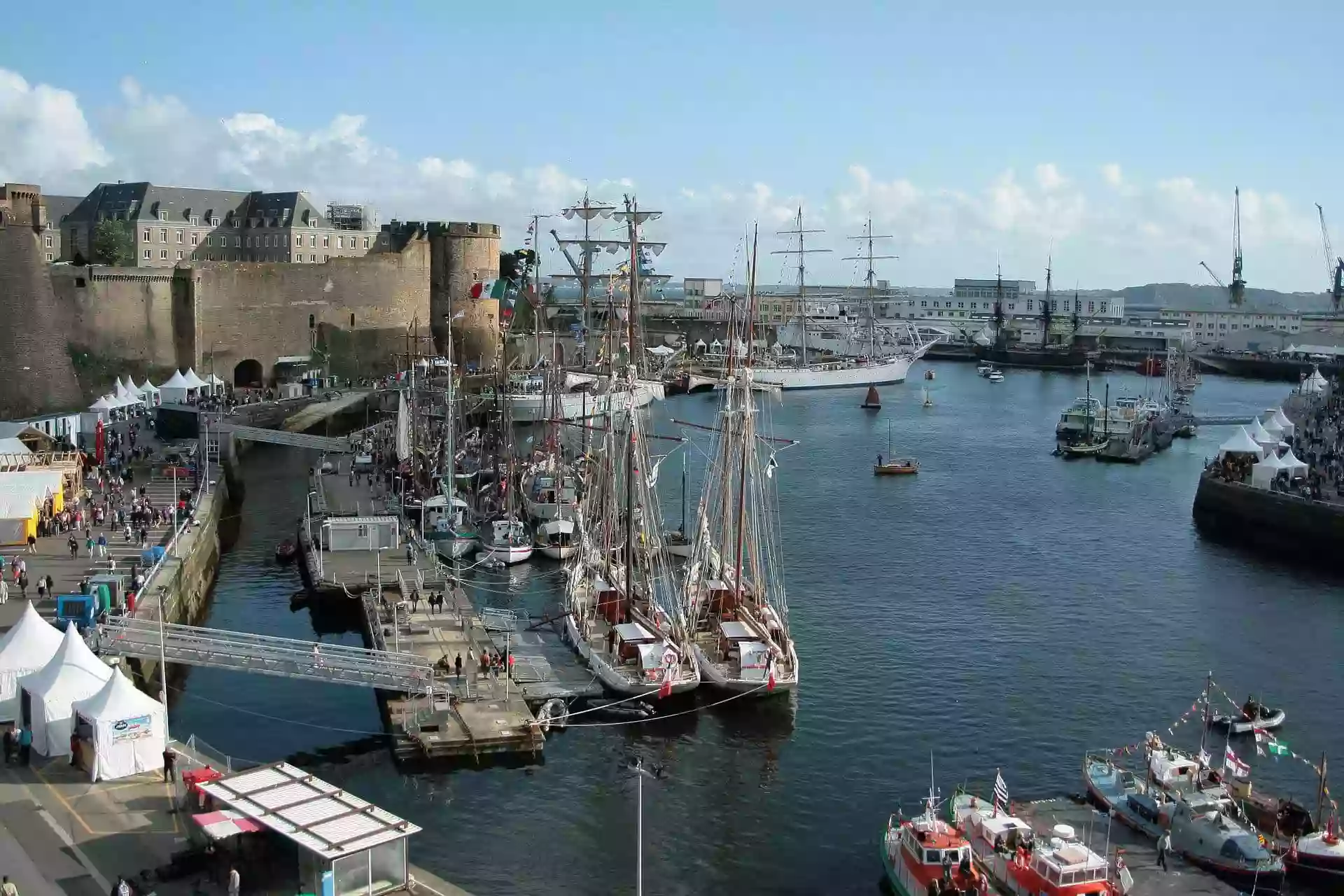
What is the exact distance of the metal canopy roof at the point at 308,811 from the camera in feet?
50.6

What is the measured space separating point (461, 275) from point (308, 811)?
6250 cm

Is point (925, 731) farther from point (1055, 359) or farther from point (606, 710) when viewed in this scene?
point (1055, 359)

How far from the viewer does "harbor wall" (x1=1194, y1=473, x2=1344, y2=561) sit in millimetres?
41438

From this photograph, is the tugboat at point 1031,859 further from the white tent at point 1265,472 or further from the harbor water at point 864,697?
the white tent at point 1265,472

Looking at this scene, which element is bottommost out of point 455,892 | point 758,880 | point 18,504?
point 758,880

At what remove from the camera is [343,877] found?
15.3 meters

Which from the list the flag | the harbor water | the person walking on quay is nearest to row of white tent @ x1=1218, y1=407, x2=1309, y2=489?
the harbor water

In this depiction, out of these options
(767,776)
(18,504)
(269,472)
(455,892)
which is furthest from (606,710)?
(269,472)

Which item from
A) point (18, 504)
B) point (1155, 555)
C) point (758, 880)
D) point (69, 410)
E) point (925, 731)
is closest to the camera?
point (758, 880)

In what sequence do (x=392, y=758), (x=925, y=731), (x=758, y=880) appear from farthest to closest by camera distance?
(x=925, y=731)
(x=392, y=758)
(x=758, y=880)

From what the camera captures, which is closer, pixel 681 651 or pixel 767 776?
pixel 767 776

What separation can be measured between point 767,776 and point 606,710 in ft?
12.3

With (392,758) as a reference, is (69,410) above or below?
above

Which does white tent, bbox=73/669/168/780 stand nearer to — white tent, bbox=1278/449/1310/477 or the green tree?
white tent, bbox=1278/449/1310/477
